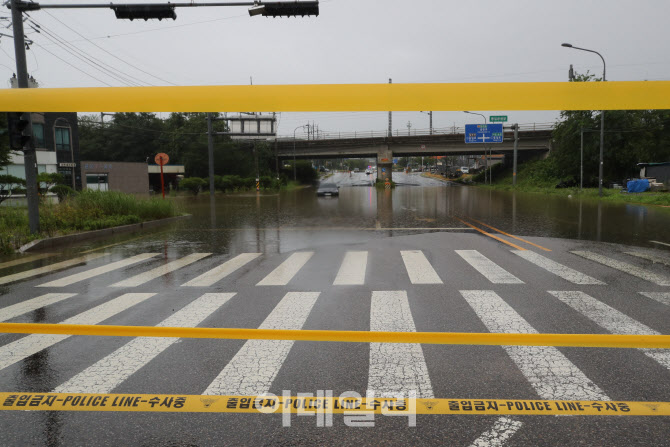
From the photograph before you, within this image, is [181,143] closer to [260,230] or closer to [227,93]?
[260,230]

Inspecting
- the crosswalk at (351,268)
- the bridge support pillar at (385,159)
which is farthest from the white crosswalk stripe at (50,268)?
Result: the bridge support pillar at (385,159)

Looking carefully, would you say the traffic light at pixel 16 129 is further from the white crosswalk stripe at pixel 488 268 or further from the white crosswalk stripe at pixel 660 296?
the white crosswalk stripe at pixel 660 296

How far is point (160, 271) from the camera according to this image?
888cm

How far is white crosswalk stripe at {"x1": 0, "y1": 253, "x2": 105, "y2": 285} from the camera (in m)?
8.36

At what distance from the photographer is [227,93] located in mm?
4703

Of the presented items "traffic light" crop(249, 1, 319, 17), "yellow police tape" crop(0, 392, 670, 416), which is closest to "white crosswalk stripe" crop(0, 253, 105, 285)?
"yellow police tape" crop(0, 392, 670, 416)

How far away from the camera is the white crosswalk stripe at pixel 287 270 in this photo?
7.82m

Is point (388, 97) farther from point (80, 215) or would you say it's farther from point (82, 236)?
point (80, 215)

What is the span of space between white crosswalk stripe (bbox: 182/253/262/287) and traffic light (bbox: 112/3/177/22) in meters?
5.39

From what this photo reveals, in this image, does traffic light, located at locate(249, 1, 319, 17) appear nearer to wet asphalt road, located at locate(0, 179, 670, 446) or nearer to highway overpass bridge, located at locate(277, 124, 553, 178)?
wet asphalt road, located at locate(0, 179, 670, 446)

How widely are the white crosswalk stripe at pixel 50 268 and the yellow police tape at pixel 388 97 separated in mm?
5077

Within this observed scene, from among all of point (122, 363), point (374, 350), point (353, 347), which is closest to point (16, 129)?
point (122, 363)

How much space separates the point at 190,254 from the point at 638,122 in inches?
1995

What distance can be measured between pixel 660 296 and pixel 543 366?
3.60 metres
